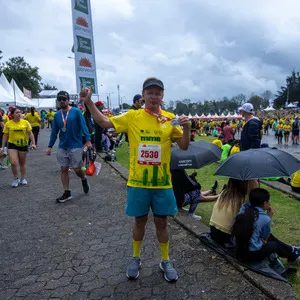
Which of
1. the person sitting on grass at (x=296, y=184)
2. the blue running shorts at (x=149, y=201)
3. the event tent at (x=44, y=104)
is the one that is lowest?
the person sitting on grass at (x=296, y=184)

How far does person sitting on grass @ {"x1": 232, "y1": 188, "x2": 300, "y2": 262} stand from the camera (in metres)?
3.15

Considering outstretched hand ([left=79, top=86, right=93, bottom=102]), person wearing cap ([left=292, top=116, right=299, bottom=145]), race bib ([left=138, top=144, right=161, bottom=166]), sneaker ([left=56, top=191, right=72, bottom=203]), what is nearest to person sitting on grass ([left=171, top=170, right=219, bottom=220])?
race bib ([left=138, top=144, right=161, bottom=166])

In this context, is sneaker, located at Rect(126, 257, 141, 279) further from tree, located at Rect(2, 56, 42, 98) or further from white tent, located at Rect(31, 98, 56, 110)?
tree, located at Rect(2, 56, 42, 98)

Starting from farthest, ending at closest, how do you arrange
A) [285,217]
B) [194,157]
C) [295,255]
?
1. [285,217]
2. [194,157]
3. [295,255]

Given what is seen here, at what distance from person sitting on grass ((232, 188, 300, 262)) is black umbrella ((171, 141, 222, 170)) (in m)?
1.60

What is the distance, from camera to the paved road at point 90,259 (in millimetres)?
3023

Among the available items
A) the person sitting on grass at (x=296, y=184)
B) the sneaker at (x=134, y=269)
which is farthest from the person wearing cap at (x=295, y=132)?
the sneaker at (x=134, y=269)

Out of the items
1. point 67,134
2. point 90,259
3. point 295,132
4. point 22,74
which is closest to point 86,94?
point 90,259

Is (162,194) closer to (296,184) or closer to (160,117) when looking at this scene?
(160,117)

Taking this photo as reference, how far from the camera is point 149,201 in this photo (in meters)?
3.11

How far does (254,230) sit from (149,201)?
3.60 feet

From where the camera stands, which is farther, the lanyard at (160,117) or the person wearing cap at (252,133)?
the person wearing cap at (252,133)

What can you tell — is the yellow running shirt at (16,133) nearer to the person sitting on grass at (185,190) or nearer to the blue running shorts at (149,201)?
the person sitting on grass at (185,190)

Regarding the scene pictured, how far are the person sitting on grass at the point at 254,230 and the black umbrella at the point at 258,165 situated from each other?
319 millimetres
